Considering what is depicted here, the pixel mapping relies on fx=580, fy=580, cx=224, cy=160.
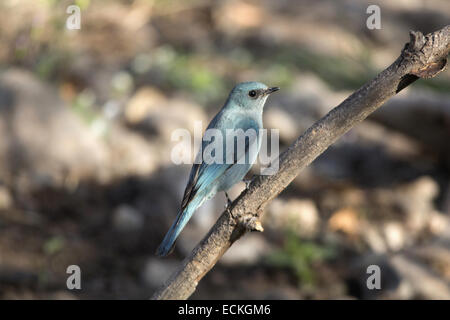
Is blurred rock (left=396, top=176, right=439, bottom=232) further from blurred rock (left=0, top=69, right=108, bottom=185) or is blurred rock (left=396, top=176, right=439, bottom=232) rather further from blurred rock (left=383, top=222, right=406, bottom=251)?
blurred rock (left=0, top=69, right=108, bottom=185)

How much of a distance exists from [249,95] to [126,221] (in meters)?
1.84

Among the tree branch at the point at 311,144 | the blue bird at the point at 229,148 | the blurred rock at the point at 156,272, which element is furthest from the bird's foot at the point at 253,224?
the blurred rock at the point at 156,272

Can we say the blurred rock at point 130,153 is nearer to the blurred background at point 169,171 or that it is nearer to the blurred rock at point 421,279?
the blurred background at point 169,171

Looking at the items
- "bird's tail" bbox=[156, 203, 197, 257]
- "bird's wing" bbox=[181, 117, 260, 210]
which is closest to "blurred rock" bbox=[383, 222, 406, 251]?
"bird's wing" bbox=[181, 117, 260, 210]

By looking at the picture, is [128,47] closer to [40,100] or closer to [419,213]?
[40,100]

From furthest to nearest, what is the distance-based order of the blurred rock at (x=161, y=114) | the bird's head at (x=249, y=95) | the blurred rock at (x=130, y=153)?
the blurred rock at (x=161, y=114), the blurred rock at (x=130, y=153), the bird's head at (x=249, y=95)

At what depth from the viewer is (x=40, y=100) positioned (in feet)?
18.1

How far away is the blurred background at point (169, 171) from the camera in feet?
14.6

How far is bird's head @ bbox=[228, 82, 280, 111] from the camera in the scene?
3.65m

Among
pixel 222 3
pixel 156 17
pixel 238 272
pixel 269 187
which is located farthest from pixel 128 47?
pixel 269 187

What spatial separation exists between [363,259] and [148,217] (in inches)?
72.9

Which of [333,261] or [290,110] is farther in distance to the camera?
[290,110]

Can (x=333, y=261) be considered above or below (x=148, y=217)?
below

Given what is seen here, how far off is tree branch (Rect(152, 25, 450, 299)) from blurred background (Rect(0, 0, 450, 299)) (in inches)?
61.0
